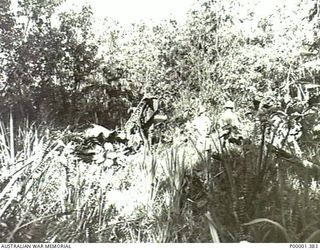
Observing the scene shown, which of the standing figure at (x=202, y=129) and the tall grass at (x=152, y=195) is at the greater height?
the standing figure at (x=202, y=129)

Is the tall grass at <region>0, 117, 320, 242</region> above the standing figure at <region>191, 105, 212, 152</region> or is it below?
below

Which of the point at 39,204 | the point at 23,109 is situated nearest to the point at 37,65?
the point at 23,109

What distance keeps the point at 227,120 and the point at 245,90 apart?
0.06 m

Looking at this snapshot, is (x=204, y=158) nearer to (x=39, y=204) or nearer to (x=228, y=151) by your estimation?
(x=228, y=151)

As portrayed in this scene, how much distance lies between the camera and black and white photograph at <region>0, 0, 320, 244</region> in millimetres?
811

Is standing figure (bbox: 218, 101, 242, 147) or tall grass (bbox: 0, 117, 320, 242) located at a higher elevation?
standing figure (bbox: 218, 101, 242, 147)

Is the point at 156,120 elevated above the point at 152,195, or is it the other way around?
the point at 156,120

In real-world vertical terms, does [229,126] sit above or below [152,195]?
above

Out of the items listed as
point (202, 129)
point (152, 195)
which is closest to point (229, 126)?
point (202, 129)

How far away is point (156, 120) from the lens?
0.84 meters

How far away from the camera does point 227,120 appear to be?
0.83 meters

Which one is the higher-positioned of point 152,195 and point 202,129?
point 202,129

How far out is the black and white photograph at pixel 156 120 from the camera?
811mm

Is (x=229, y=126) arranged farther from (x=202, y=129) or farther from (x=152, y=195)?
(x=152, y=195)
